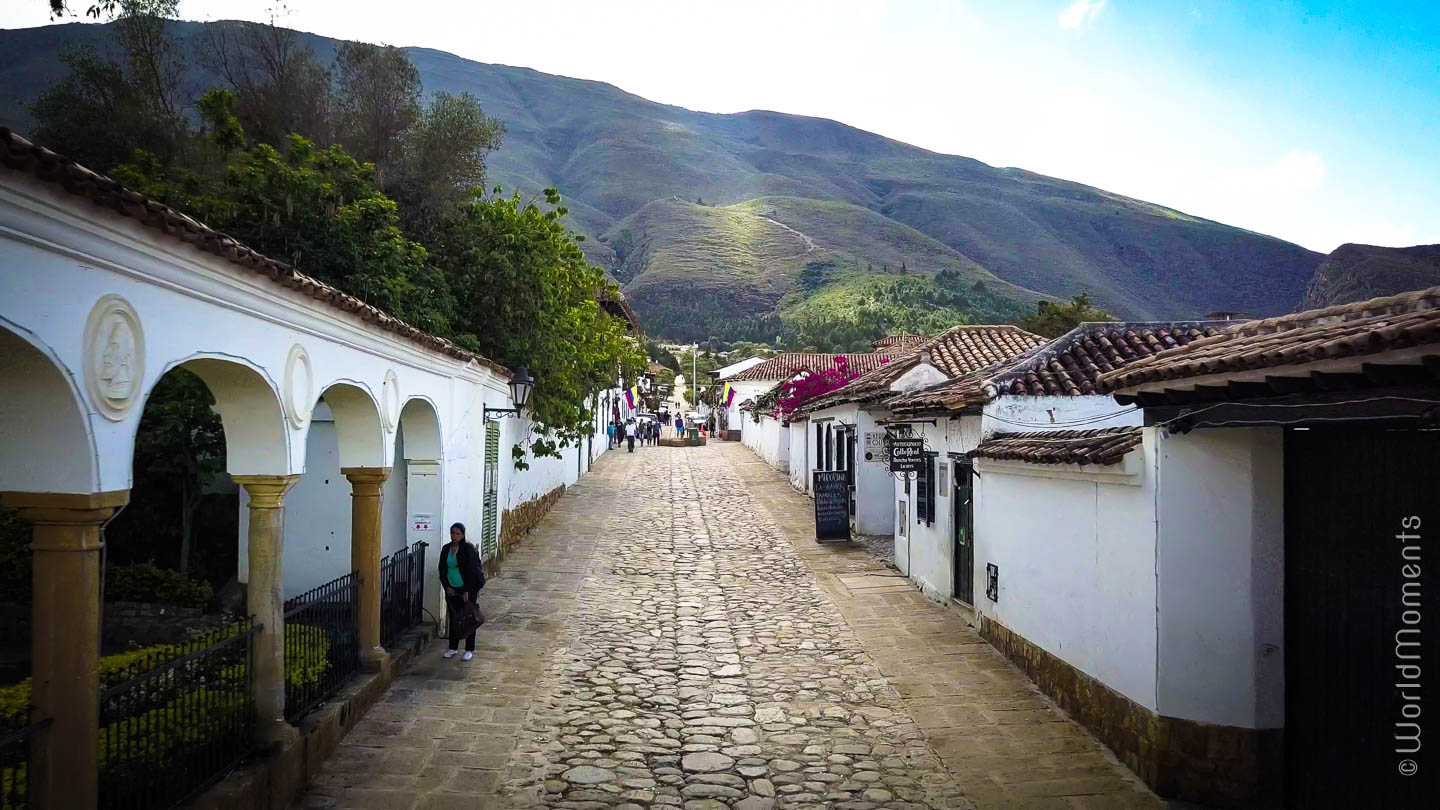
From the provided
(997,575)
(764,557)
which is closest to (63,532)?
(997,575)

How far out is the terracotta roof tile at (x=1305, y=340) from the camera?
12.9ft

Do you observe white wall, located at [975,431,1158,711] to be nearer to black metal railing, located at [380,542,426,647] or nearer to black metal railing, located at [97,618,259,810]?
black metal railing, located at [97,618,259,810]

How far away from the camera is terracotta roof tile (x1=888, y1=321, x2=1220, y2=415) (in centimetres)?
1080

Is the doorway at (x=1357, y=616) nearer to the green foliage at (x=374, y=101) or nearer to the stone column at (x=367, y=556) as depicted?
the stone column at (x=367, y=556)

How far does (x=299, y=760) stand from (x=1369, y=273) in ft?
34.7

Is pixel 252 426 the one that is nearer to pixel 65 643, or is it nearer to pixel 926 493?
pixel 65 643

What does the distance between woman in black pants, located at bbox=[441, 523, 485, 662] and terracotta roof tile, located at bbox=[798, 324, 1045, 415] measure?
9255mm

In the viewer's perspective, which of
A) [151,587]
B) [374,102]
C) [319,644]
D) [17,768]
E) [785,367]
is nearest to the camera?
[17,768]

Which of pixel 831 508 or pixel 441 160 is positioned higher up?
pixel 441 160

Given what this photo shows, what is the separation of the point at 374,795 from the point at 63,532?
2.90 metres

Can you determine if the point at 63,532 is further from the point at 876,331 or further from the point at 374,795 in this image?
the point at 876,331

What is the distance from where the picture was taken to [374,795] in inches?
236

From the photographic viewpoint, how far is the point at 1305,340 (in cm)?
482

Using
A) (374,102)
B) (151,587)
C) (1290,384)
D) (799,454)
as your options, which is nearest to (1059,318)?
(799,454)
